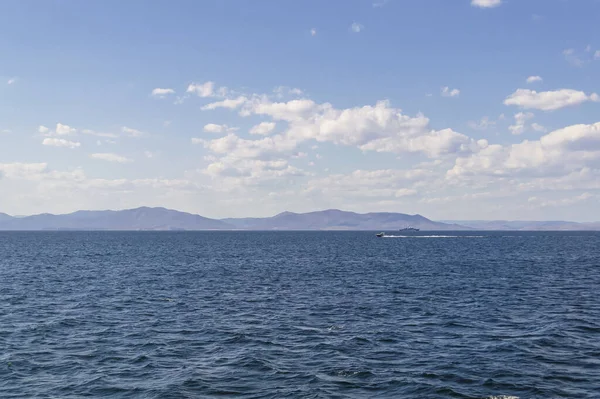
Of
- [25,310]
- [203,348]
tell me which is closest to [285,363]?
[203,348]

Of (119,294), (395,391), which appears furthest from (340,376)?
(119,294)

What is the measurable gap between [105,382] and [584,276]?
87.6 m

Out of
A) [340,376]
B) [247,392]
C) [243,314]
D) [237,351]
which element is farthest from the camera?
[243,314]

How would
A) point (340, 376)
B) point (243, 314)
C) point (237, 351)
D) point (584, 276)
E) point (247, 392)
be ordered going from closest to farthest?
point (247, 392), point (340, 376), point (237, 351), point (243, 314), point (584, 276)

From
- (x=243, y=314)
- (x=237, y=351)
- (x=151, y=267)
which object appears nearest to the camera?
(x=237, y=351)

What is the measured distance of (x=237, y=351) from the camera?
38.0 metres

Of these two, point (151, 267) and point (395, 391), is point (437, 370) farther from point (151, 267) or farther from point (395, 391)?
point (151, 267)

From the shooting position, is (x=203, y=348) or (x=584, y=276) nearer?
(x=203, y=348)

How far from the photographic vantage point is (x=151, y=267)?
113812 mm

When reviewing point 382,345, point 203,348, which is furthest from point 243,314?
point 382,345

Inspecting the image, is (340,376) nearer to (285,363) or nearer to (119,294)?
(285,363)

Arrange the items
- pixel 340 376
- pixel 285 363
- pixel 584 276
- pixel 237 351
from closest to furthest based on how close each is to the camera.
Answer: pixel 340 376 → pixel 285 363 → pixel 237 351 → pixel 584 276

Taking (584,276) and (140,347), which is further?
(584,276)

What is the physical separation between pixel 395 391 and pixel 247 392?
8633 mm
